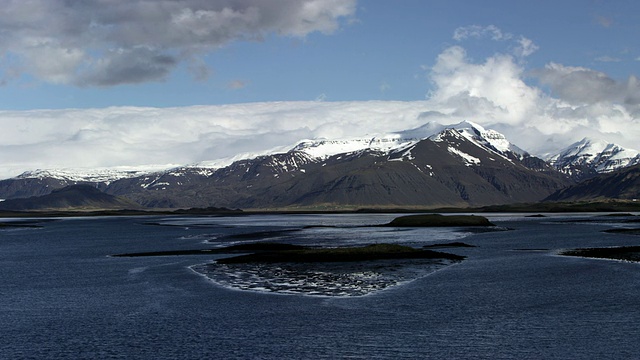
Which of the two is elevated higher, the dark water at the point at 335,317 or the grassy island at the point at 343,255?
the grassy island at the point at 343,255

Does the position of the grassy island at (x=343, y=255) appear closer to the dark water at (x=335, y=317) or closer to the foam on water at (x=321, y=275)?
the foam on water at (x=321, y=275)

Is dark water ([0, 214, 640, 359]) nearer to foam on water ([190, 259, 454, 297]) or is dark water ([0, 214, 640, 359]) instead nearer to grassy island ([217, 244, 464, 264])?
foam on water ([190, 259, 454, 297])

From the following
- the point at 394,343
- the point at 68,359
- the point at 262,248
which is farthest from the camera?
the point at 262,248

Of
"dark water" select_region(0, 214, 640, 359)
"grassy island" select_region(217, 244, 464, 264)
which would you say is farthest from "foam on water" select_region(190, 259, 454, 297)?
"grassy island" select_region(217, 244, 464, 264)

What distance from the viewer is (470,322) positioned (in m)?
54.8

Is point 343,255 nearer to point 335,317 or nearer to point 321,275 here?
point 321,275

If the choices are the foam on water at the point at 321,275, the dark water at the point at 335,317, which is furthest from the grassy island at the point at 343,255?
the dark water at the point at 335,317

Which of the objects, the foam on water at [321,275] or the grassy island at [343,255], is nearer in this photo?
the foam on water at [321,275]

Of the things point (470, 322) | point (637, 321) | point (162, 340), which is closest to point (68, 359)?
point (162, 340)

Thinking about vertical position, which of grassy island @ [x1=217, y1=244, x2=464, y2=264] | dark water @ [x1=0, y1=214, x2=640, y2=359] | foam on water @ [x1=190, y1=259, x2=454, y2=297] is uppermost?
grassy island @ [x1=217, y1=244, x2=464, y2=264]

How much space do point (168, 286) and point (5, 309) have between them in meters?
17.6

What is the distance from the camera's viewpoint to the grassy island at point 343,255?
333 feet

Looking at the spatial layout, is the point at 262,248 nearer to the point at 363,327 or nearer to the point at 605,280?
the point at 605,280

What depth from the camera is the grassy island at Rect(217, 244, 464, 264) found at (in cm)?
10138
